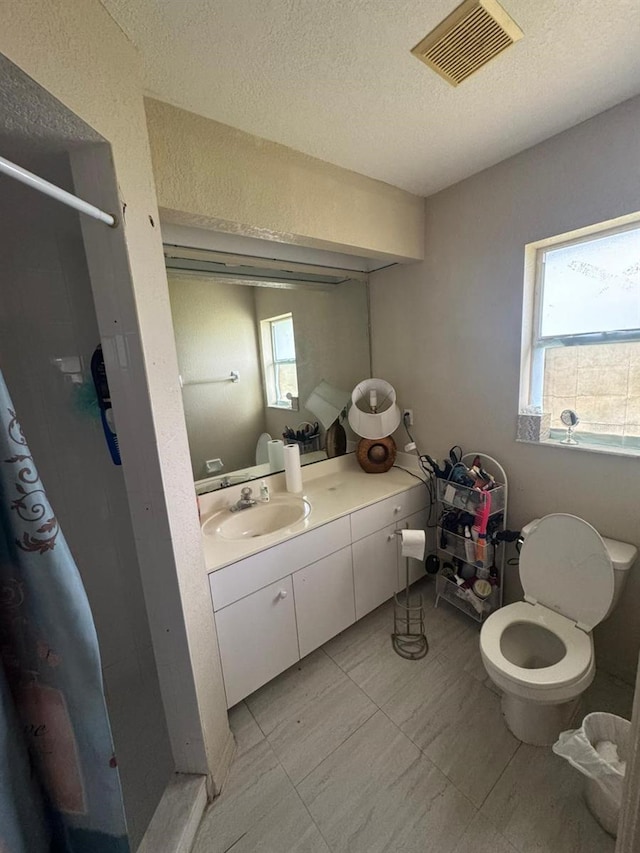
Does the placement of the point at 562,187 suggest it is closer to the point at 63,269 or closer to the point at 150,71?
the point at 150,71

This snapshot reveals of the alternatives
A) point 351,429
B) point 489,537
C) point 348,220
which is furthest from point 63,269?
point 489,537

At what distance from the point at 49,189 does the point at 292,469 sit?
151 centimetres

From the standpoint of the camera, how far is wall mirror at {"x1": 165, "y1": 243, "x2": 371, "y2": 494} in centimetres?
166

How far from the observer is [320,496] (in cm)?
188

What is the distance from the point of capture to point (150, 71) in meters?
1.02

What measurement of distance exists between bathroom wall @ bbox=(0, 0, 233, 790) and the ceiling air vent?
874 millimetres

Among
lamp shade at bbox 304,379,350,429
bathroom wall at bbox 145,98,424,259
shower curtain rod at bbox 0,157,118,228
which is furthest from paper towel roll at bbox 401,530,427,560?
shower curtain rod at bbox 0,157,118,228

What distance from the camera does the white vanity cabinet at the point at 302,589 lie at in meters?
1.35

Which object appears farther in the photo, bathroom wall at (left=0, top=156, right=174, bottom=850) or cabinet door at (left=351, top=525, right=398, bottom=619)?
cabinet door at (left=351, top=525, right=398, bottom=619)

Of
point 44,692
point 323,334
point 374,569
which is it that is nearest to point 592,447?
point 374,569

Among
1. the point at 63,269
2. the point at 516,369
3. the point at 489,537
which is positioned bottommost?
the point at 489,537

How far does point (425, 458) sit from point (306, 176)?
1589mm

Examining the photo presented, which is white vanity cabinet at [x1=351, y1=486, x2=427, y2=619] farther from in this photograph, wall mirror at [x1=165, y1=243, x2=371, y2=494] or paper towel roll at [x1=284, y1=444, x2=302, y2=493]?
wall mirror at [x1=165, y1=243, x2=371, y2=494]

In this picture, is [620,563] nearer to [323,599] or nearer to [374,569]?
[374,569]
